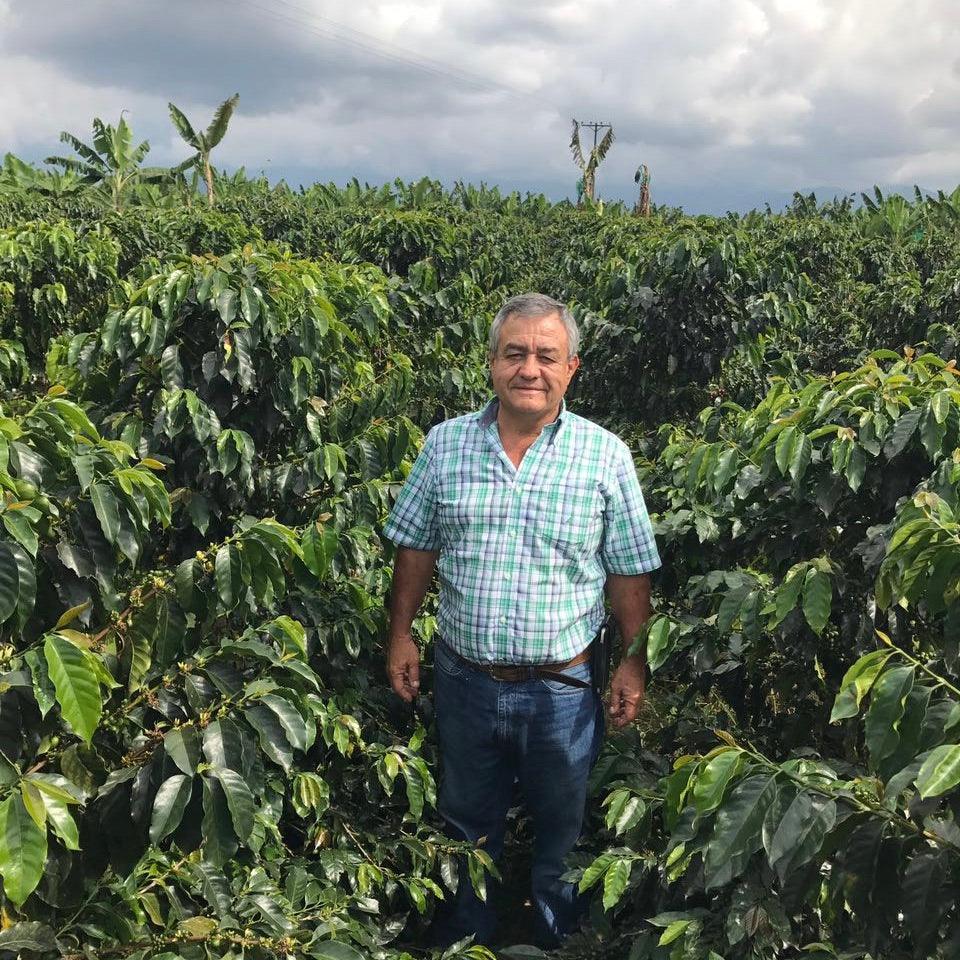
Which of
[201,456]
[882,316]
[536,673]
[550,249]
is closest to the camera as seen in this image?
[536,673]

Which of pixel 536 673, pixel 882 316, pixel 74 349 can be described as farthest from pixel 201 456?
pixel 882 316

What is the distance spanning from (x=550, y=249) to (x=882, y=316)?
26.9 feet

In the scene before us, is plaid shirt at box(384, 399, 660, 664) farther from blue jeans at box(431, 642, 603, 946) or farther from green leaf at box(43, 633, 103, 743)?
green leaf at box(43, 633, 103, 743)

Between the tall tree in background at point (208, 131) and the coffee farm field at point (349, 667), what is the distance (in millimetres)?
16708

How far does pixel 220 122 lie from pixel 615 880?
787 inches

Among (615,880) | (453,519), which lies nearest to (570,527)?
(453,519)

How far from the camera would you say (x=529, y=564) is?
2527mm

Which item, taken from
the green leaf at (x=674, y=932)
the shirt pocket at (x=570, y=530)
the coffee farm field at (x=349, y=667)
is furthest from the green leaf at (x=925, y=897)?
the shirt pocket at (x=570, y=530)

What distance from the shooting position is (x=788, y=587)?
86.5 inches

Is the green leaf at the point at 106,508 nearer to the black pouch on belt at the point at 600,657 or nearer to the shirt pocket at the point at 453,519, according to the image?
the shirt pocket at the point at 453,519

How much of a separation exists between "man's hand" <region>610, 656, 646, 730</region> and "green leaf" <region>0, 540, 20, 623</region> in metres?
1.74

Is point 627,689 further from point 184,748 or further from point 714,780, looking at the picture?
point 184,748

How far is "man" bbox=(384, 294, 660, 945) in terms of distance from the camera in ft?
8.31

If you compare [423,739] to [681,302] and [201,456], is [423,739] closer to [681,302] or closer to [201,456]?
[201,456]
